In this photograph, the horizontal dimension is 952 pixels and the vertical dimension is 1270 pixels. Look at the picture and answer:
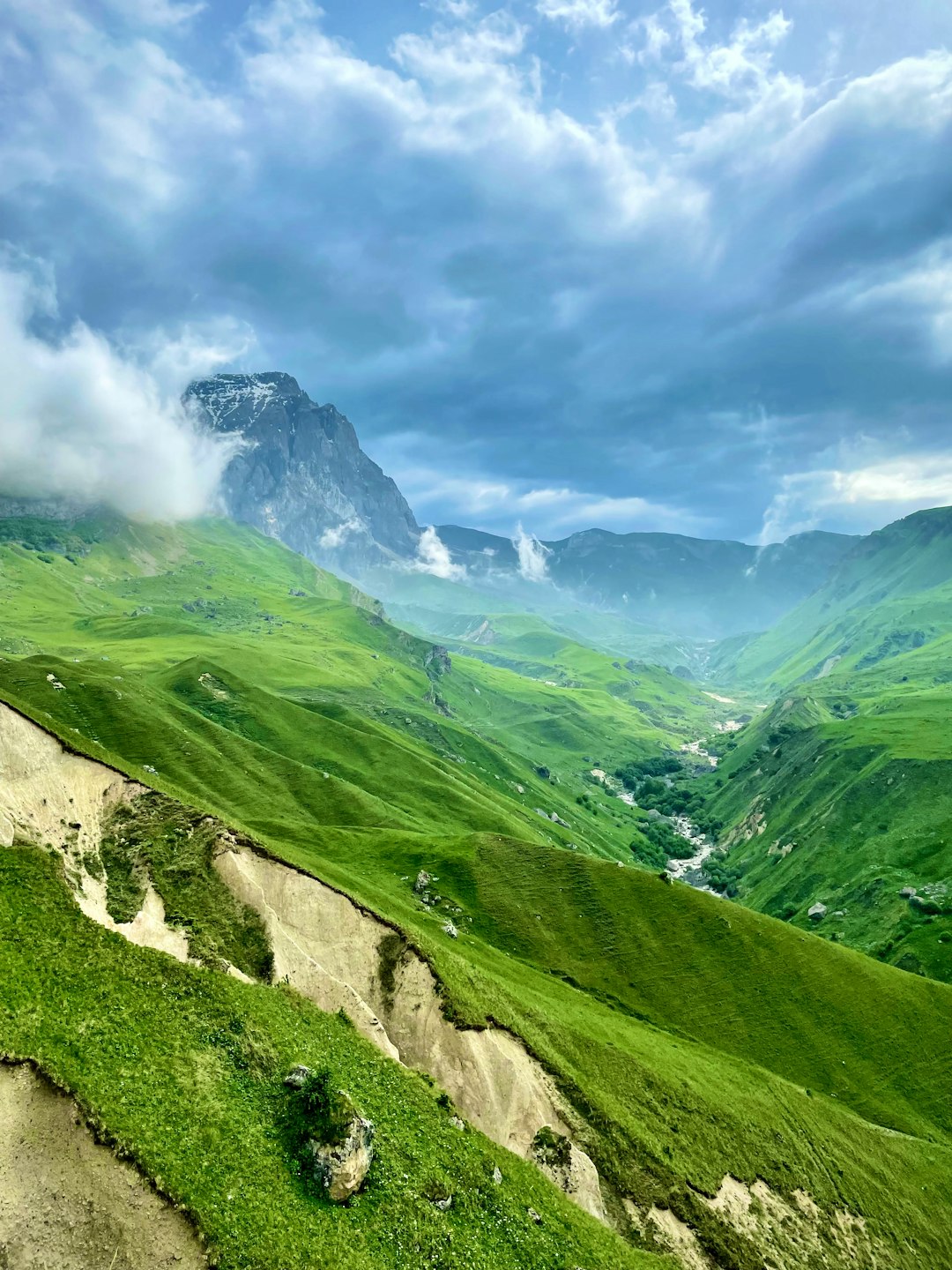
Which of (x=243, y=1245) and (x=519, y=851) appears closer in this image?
(x=243, y=1245)

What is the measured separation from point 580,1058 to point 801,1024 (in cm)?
5863

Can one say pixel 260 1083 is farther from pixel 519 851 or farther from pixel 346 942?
pixel 519 851

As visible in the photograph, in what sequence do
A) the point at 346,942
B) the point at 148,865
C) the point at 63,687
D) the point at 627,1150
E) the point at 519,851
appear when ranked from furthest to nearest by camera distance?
the point at 63,687, the point at 519,851, the point at 346,942, the point at 148,865, the point at 627,1150

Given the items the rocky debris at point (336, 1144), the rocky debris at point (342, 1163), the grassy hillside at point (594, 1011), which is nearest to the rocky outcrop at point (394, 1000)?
the grassy hillside at point (594, 1011)

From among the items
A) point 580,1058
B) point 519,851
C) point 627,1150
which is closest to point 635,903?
point 519,851

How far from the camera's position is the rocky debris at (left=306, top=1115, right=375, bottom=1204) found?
34.4 meters

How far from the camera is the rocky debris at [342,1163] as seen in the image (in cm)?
3444


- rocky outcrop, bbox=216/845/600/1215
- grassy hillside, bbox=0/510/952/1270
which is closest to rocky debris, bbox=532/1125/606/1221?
rocky outcrop, bbox=216/845/600/1215

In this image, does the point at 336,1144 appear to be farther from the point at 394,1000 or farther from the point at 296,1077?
the point at 394,1000

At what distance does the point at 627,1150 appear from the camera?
54.8 m

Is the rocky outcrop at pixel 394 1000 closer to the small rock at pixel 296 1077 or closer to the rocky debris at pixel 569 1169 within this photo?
the rocky debris at pixel 569 1169

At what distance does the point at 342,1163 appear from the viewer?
115ft

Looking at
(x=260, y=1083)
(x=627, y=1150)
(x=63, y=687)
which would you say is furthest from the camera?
(x=63, y=687)

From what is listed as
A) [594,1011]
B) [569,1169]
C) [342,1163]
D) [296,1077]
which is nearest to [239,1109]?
[296,1077]
